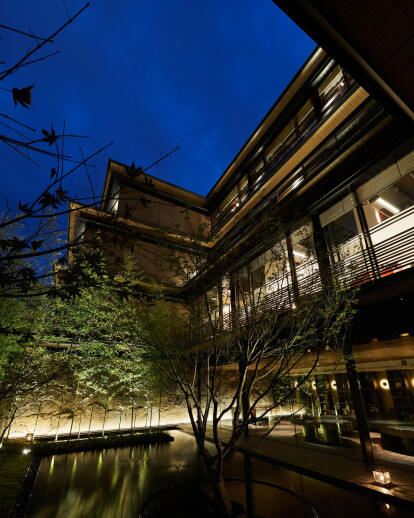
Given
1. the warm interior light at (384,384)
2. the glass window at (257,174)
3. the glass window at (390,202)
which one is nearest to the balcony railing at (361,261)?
the glass window at (390,202)

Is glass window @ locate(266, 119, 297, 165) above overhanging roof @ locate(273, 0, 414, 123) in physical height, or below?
above

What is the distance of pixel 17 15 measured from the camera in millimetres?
2035

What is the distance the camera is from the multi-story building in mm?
6078

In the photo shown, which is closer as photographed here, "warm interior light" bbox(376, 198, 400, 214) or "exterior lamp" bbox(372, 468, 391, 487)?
"exterior lamp" bbox(372, 468, 391, 487)

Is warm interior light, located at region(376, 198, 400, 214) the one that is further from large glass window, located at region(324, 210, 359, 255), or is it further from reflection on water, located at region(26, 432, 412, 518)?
reflection on water, located at region(26, 432, 412, 518)

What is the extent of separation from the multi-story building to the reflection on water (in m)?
2.35

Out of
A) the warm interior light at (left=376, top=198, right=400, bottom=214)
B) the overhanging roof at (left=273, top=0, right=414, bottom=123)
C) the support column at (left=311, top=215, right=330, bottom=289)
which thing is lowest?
the overhanging roof at (left=273, top=0, right=414, bottom=123)

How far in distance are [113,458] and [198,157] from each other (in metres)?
128

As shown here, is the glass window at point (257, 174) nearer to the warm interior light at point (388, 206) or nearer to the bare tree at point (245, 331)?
the bare tree at point (245, 331)

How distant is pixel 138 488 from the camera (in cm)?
564

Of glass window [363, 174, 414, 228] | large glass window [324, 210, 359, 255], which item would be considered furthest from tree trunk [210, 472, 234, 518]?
glass window [363, 174, 414, 228]

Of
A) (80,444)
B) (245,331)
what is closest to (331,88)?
(245,331)

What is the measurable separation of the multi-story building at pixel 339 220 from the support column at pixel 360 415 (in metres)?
0.08

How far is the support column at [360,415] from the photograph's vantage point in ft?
20.5
